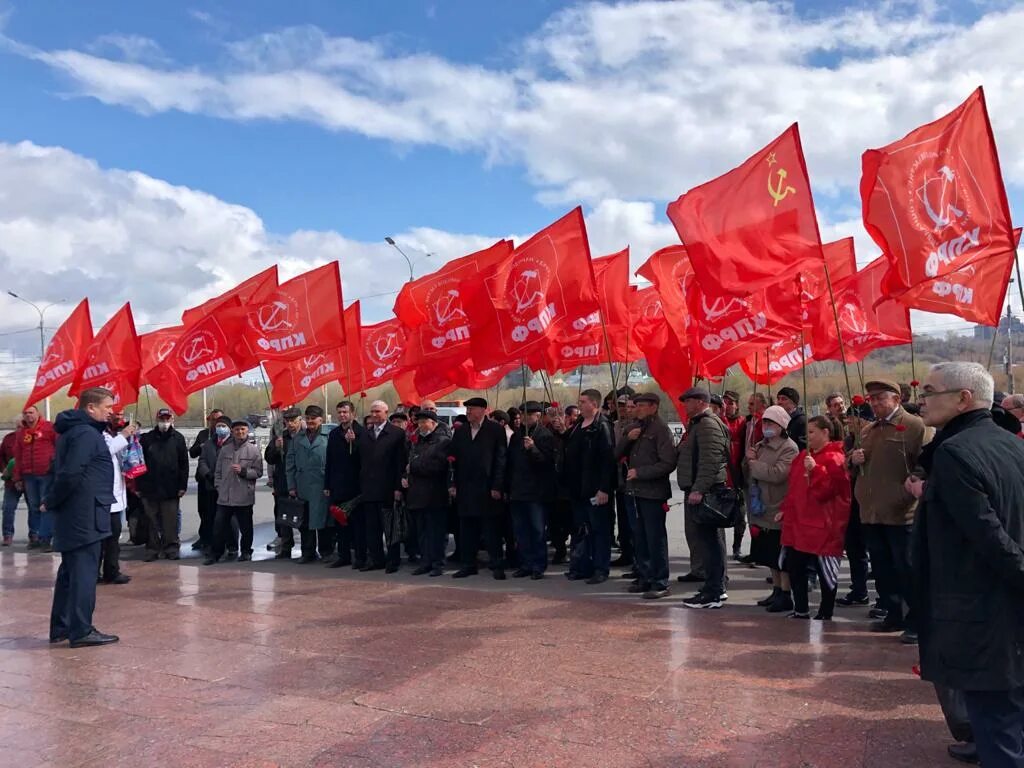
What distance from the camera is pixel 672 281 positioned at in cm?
1101

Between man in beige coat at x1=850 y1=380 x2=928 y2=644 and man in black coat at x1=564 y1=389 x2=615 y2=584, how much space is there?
2565mm

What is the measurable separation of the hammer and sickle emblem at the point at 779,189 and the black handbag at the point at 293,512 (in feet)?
21.1

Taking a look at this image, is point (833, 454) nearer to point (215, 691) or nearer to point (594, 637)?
point (594, 637)

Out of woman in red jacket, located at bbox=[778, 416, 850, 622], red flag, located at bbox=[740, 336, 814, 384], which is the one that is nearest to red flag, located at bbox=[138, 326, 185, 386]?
red flag, located at bbox=[740, 336, 814, 384]

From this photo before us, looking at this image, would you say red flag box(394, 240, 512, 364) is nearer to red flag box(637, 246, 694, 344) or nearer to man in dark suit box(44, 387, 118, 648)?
red flag box(637, 246, 694, 344)

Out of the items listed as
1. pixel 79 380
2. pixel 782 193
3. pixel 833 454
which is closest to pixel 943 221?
pixel 782 193

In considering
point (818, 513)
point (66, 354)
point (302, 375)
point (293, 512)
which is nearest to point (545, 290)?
point (818, 513)

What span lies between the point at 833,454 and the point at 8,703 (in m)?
5.80

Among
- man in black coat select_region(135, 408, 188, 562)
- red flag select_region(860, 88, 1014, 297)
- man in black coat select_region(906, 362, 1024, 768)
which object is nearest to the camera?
man in black coat select_region(906, 362, 1024, 768)

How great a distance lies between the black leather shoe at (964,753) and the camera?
400 cm

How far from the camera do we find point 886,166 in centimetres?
693

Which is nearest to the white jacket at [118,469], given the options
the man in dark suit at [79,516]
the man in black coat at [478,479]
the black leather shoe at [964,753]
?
the man in dark suit at [79,516]

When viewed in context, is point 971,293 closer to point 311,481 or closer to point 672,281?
point 672,281

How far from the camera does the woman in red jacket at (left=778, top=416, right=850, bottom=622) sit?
6.57 m
